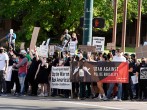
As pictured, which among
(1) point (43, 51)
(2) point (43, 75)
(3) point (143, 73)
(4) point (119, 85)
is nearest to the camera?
(4) point (119, 85)

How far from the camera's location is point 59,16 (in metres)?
42.4

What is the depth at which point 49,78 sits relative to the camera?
20781 millimetres

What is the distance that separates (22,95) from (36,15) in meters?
20.8

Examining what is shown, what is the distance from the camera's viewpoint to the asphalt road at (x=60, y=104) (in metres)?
16.1

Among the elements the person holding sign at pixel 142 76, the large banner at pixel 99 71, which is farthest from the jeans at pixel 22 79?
the person holding sign at pixel 142 76

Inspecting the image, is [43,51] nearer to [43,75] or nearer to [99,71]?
[43,75]

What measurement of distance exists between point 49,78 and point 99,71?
2.24 metres

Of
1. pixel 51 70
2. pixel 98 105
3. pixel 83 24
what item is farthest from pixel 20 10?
pixel 98 105

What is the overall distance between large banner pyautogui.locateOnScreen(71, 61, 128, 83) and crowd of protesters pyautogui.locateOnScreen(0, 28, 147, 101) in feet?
0.64

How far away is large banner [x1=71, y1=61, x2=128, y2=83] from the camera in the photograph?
19.7 metres

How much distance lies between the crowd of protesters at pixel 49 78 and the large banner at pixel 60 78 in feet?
0.66

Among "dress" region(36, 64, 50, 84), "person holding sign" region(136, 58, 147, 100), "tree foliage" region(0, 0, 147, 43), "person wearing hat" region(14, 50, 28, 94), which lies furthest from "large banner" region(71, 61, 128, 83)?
"tree foliage" region(0, 0, 147, 43)

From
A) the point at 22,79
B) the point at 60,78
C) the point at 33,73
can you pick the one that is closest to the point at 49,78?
the point at 60,78

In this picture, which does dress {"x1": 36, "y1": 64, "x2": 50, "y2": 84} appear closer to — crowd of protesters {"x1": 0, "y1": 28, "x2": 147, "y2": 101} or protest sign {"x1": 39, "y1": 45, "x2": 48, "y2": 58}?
crowd of protesters {"x1": 0, "y1": 28, "x2": 147, "y2": 101}
